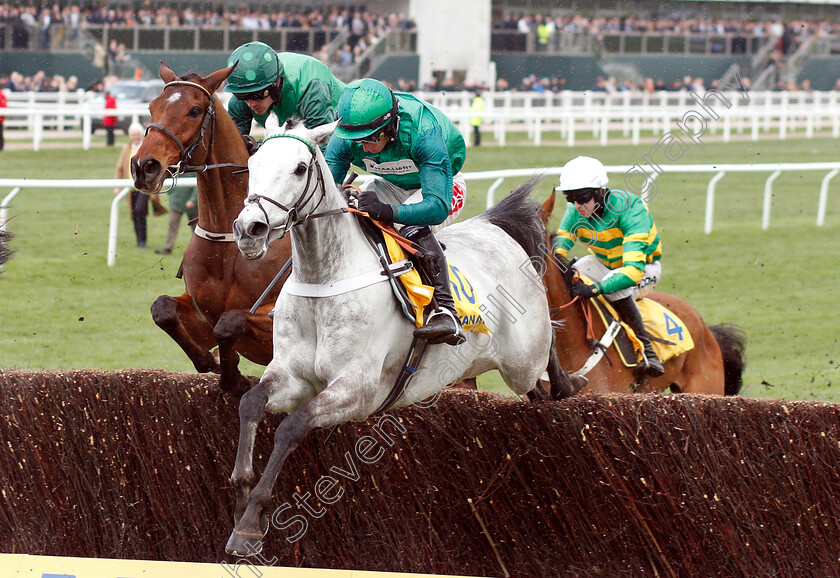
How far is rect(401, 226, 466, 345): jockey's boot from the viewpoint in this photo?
3781 mm

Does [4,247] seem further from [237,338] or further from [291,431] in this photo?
[291,431]

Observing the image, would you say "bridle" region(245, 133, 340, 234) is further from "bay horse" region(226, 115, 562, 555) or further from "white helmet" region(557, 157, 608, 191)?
"white helmet" region(557, 157, 608, 191)

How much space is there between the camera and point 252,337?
4246mm

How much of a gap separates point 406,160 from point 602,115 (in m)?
12.6

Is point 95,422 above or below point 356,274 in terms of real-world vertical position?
below

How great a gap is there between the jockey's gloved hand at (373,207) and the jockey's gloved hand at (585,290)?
75.3 inches

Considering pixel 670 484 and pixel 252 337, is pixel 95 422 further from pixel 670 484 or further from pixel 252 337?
pixel 670 484

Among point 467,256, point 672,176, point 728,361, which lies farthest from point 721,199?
point 467,256

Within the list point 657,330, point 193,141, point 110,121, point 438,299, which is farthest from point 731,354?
point 110,121

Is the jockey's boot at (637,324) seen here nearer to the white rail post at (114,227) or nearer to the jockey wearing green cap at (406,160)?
the jockey wearing green cap at (406,160)

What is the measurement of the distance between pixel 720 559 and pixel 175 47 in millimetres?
18277

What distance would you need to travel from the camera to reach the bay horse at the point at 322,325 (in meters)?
3.21

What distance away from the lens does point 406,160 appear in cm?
409

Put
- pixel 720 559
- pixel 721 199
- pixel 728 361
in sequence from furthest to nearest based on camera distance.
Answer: pixel 721 199 → pixel 728 361 → pixel 720 559
